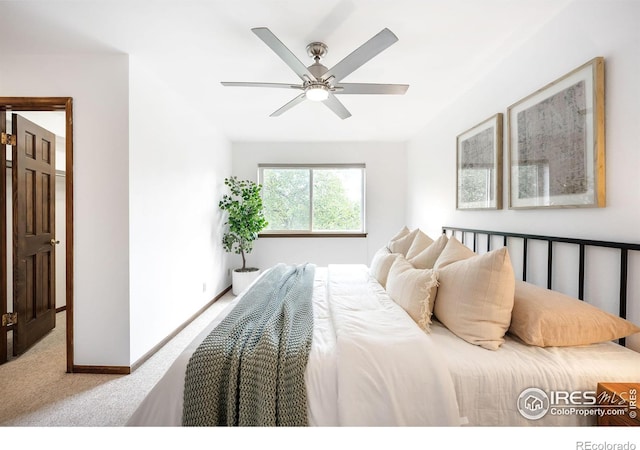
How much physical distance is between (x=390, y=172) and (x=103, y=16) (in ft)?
12.5

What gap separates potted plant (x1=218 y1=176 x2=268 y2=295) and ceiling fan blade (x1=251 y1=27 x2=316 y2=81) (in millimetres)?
2462

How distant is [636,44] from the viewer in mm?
1201

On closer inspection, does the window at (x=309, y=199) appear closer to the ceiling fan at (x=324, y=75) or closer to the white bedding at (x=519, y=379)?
the ceiling fan at (x=324, y=75)

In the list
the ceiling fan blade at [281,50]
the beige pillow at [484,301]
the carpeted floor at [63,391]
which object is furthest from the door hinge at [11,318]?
the beige pillow at [484,301]

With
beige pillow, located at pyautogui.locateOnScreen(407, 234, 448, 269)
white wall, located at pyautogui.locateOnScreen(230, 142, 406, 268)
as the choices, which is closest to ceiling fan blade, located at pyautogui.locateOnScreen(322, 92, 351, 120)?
beige pillow, located at pyautogui.locateOnScreen(407, 234, 448, 269)

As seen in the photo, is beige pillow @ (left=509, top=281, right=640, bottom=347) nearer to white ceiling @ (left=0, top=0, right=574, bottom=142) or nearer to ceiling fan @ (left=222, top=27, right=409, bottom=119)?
ceiling fan @ (left=222, top=27, right=409, bottom=119)

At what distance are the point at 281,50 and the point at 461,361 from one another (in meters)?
1.80

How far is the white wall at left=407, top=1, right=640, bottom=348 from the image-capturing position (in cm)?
121

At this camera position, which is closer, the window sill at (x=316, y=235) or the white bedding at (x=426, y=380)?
the white bedding at (x=426, y=380)

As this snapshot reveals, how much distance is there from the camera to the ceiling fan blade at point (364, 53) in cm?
141

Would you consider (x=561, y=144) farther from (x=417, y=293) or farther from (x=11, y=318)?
(x=11, y=318)

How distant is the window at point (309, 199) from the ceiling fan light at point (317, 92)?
2.54m

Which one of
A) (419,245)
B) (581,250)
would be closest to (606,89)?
(581,250)
